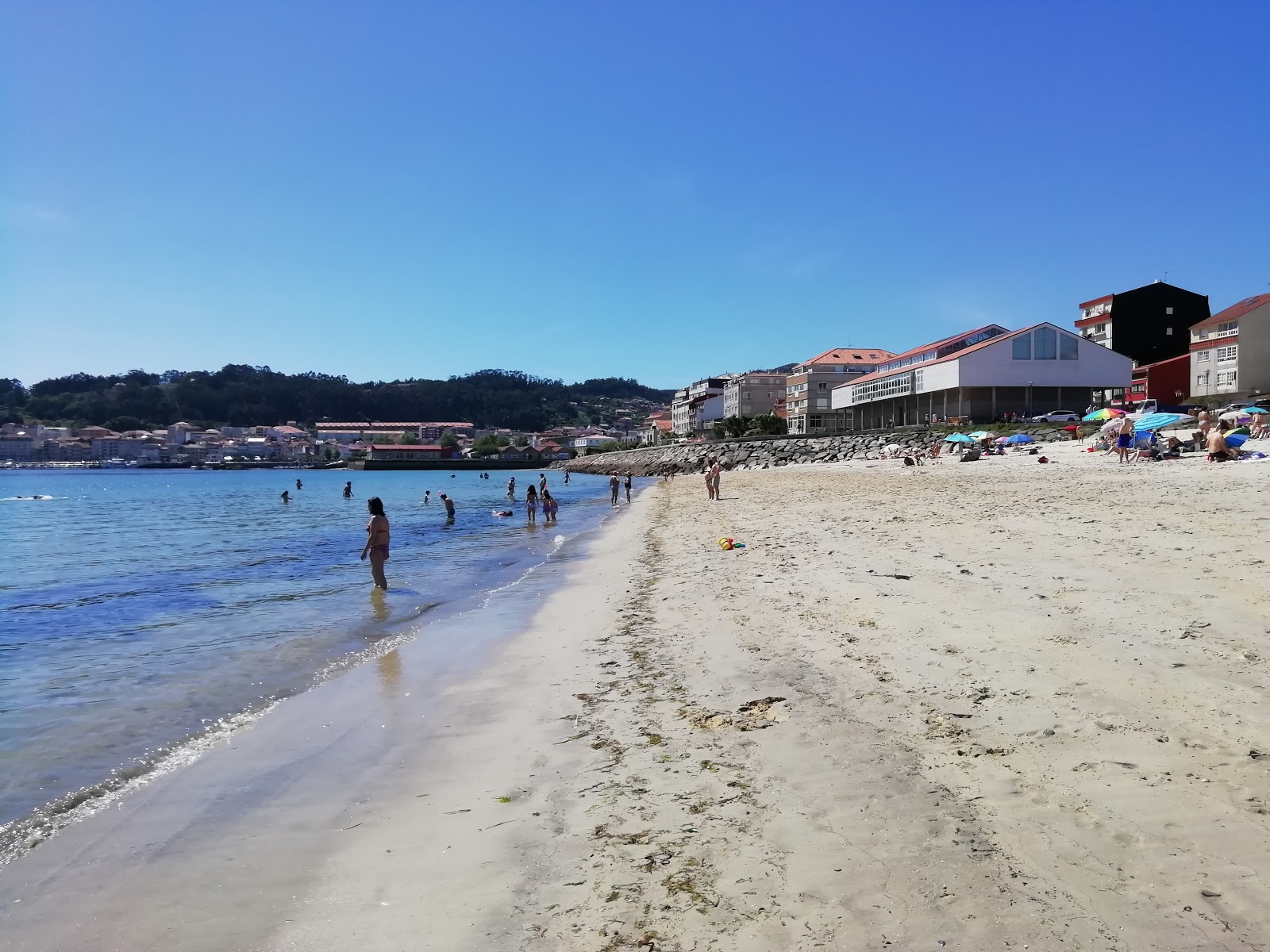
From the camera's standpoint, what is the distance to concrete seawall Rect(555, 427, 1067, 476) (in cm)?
5194

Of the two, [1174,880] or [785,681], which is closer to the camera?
[1174,880]

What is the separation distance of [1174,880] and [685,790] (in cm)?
207

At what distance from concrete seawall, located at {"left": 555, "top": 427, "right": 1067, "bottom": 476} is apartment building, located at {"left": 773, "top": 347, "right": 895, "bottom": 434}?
39.2ft

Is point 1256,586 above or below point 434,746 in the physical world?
above

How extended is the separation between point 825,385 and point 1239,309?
39.7m

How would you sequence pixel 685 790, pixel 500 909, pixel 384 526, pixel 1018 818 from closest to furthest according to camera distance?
pixel 500 909
pixel 1018 818
pixel 685 790
pixel 384 526

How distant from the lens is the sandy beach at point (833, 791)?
2.87 metres

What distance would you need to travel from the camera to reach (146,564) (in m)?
18.2

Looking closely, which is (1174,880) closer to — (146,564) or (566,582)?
(566,582)

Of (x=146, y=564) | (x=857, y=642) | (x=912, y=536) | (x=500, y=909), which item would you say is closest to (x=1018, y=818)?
(x=500, y=909)

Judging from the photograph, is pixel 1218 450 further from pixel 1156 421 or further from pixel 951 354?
pixel 951 354

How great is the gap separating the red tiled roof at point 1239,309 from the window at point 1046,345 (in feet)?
31.3

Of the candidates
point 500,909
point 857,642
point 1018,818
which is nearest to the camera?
point 500,909

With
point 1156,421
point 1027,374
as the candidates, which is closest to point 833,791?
point 1156,421
